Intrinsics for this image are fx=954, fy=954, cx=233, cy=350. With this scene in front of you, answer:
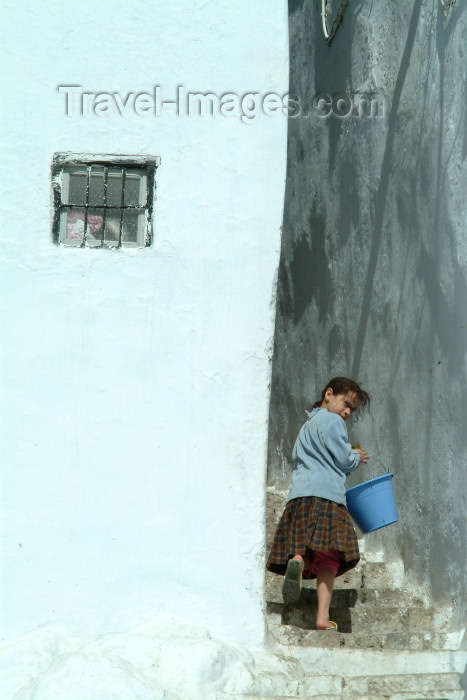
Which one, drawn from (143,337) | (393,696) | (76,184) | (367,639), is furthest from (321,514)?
(76,184)

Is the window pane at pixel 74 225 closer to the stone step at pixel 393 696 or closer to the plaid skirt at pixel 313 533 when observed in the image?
the plaid skirt at pixel 313 533

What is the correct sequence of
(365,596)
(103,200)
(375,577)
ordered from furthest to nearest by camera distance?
(375,577)
(365,596)
(103,200)

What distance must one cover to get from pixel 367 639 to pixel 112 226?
2.48 metres

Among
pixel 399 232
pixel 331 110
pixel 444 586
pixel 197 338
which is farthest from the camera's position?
pixel 331 110

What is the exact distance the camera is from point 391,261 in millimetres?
6250

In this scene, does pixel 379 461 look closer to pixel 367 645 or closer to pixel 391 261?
pixel 391 261

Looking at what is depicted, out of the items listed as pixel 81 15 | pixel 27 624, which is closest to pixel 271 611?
pixel 27 624

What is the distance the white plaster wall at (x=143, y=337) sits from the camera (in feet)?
14.9

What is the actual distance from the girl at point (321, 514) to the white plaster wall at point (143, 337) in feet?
1.28

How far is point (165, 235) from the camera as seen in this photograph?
188 inches

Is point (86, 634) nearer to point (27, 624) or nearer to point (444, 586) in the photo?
point (27, 624)

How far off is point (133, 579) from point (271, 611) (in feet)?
3.25

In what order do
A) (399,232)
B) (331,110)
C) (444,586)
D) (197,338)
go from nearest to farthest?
(197,338), (444,586), (399,232), (331,110)

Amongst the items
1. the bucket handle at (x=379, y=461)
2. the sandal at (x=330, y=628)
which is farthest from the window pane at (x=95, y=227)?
the bucket handle at (x=379, y=461)
